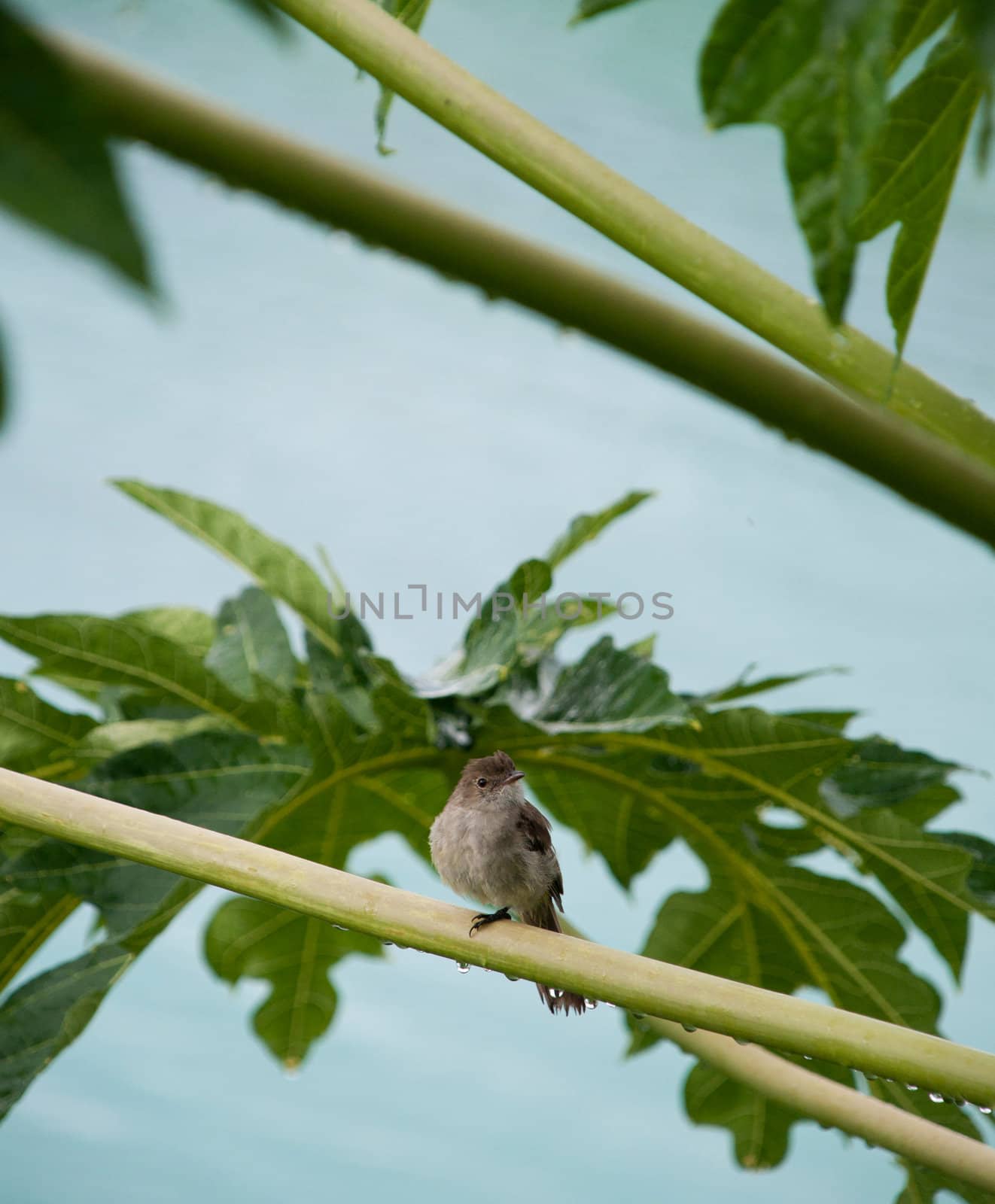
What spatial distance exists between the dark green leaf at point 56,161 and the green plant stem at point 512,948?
452mm

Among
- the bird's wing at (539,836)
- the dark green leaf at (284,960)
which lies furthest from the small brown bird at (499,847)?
the dark green leaf at (284,960)

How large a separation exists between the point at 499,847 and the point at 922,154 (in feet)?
1.98

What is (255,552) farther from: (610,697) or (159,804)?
(610,697)

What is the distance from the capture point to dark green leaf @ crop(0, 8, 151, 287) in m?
0.20

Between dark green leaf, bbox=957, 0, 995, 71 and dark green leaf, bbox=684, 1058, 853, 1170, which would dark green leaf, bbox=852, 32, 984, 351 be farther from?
dark green leaf, bbox=684, 1058, 853, 1170

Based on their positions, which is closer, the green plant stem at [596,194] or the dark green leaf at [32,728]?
the green plant stem at [596,194]

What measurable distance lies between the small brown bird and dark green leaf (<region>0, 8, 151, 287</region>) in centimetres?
81

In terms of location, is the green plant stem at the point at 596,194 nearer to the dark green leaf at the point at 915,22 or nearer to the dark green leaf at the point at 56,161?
the dark green leaf at the point at 915,22

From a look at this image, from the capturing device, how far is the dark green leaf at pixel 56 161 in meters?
0.20

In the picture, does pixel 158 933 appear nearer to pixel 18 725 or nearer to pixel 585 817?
pixel 18 725

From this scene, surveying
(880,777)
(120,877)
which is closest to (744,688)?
(880,777)

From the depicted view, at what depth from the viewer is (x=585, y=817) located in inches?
54.5

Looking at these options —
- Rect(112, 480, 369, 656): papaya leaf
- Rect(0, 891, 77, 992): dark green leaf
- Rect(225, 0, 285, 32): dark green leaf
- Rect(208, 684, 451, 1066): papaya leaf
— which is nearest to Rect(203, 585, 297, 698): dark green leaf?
Rect(112, 480, 369, 656): papaya leaf

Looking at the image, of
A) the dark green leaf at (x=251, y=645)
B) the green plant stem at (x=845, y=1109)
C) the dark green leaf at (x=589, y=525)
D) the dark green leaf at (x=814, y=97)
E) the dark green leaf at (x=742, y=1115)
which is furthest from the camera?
the dark green leaf at (x=742, y=1115)
